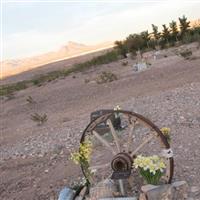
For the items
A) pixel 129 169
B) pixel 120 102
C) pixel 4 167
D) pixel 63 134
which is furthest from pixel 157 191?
pixel 120 102

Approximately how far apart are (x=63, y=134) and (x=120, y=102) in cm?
343

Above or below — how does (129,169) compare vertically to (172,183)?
above

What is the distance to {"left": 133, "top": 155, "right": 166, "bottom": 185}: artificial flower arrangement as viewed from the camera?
557 cm

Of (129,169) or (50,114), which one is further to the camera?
(50,114)

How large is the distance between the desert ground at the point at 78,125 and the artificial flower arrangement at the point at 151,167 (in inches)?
21.8

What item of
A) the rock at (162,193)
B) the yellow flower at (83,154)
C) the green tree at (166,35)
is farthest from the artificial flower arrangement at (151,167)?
the green tree at (166,35)

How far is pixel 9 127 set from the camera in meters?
15.7

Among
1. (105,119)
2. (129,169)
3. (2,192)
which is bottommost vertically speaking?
(2,192)

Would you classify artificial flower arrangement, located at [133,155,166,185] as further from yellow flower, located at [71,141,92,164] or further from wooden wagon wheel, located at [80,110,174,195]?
yellow flower, located at [71,141,92,164]

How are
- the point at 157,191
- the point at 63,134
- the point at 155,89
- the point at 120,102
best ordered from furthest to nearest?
the point at 155,89 → the point at 120,102 → the point at 63,134 → the point at 157,191

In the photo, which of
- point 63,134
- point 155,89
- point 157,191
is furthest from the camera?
point 155,89

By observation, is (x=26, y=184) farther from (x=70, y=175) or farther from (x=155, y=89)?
(x=155, y=89)

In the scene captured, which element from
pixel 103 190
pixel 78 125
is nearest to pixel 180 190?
pixel 103 190

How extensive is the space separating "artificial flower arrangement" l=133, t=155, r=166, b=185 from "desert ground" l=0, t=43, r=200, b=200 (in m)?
0.55
